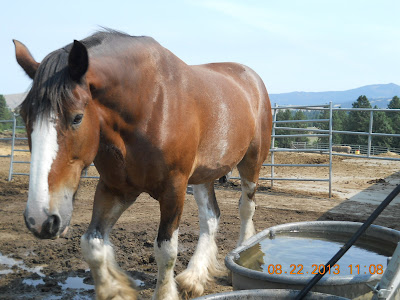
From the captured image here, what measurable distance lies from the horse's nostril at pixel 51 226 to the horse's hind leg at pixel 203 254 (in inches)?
68.3

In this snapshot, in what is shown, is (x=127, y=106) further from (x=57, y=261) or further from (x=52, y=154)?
(x=57, y=261)

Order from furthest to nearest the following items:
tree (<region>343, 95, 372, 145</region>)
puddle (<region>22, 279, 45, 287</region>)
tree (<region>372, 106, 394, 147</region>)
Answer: tree (<region>343, 95, 372, 145</region>) → tree (<region>372, 106, 394, 147</region>) → puddle (<region>22, 279, 45, 287</region>)

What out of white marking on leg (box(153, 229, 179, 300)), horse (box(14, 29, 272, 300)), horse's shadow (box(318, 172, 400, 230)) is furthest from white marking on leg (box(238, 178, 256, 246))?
horse's shadow (box(318, 172, 400, 230))

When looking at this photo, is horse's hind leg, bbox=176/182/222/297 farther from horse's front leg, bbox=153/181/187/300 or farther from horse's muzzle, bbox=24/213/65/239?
horse's muzzle, bbox=24/213/65/239

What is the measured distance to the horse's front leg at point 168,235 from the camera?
114 inches

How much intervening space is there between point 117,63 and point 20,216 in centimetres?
448

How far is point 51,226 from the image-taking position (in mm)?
2018

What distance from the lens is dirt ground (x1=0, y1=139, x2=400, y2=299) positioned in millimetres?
3729

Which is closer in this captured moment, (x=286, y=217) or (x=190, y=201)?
(x=286, y=217)

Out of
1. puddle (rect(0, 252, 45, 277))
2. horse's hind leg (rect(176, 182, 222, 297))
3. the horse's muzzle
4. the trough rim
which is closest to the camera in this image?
the horse's muzzle

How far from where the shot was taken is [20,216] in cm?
622

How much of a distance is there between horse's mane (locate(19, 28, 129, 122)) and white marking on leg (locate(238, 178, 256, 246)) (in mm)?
2581

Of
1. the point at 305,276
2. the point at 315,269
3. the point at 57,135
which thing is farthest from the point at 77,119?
the point at 315,269

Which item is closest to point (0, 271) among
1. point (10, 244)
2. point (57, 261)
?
point (57, 261)
